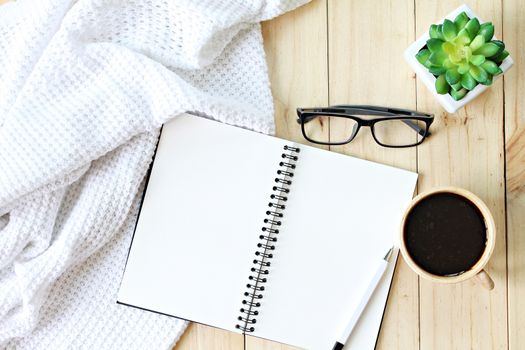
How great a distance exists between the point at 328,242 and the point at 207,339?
0.21 meters

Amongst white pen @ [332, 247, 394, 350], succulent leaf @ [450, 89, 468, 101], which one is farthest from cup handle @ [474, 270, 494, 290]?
succulent leaf @ [450, 89, 468, 101]

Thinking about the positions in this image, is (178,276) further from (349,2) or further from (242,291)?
(349,2)

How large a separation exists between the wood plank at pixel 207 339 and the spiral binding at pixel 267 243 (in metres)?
0.03

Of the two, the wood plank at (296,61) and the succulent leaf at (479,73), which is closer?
the succulent leaf at (479,73)

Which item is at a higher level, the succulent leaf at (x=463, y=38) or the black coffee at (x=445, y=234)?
the succulent leaf at (x=463, y=38)

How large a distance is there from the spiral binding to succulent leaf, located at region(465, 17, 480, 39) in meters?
0.26

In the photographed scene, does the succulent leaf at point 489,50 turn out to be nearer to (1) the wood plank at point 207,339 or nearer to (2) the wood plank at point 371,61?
(2) the wood plank at point 371,61

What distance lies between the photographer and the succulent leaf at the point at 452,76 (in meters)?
0.76

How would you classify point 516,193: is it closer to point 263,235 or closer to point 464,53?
point 464,53

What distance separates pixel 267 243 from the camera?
33.3 inches

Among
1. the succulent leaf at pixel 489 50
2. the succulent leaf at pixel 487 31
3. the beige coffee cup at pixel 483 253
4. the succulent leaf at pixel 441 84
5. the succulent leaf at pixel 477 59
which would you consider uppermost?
the succulent leaf at pixel 487 31

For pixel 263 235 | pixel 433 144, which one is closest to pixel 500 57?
pixel 433 144

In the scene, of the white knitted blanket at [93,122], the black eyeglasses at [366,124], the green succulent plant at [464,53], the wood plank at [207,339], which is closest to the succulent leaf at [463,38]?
the green succulent plant at [464,53]

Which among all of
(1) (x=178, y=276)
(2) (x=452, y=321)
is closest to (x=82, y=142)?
(1) (x=178, y=276)
